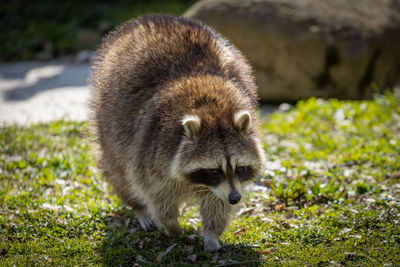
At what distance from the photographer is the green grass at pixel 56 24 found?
8.31 metres

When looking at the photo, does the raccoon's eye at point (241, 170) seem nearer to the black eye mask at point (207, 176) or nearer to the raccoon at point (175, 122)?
the raccoon at point (175, 122)

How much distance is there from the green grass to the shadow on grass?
537 cm

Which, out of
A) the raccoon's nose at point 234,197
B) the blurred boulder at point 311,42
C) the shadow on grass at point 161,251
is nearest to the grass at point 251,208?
the shadow on grass at point 161,251

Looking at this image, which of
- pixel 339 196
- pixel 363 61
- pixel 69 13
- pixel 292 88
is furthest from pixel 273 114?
pixel 69 13

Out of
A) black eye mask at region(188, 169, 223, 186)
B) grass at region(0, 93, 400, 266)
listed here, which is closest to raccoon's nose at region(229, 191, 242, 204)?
black eye mask at region(188, 169, 223, 186)

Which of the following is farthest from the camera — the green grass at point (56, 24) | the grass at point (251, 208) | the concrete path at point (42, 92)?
the green grass at point (56, 24)

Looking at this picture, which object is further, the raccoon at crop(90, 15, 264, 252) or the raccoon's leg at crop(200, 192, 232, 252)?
the raccoon's leg at crop(200, 192, 232, 252)

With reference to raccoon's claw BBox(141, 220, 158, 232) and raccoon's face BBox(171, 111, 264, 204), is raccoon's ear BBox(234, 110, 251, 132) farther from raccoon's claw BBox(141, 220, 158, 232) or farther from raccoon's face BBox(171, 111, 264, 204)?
raccoon's claw BBox(141, 220, 158, 232)

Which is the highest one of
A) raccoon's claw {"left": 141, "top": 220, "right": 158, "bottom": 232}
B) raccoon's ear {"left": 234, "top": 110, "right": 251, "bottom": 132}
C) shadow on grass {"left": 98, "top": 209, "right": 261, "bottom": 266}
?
raccoon's ear {"left": 234, "top": 110, "right": 251, "bottom": 132}

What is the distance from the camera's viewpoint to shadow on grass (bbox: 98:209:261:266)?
3117 millimetres

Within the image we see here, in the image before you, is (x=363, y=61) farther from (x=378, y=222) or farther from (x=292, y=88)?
(x=378, y=222)

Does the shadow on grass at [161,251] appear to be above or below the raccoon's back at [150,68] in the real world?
below

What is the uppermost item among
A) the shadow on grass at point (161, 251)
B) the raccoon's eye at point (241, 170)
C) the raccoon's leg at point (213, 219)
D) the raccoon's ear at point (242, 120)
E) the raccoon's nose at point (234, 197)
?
the raccoon's ear at point (242, 120)

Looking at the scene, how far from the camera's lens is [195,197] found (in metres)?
3.30
